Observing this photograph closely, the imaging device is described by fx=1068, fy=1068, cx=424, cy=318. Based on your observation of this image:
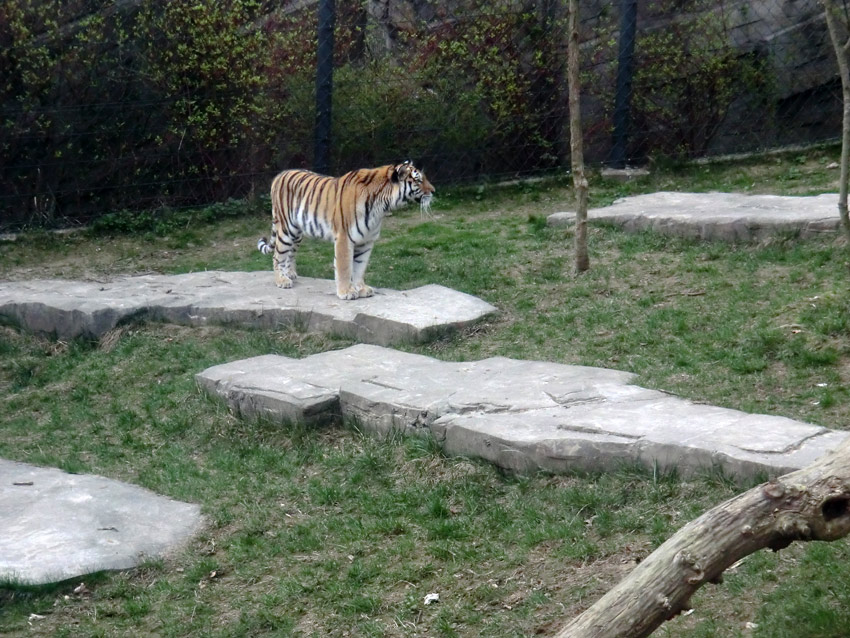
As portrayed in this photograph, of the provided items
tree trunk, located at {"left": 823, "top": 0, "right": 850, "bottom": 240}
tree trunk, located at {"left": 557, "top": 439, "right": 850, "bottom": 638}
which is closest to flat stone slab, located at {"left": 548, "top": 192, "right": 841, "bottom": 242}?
tree trunk, located at {"left": 823, "top": 0, "right": 850, "bottom": 240}

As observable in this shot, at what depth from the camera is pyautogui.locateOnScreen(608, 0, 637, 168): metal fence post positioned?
10867mm

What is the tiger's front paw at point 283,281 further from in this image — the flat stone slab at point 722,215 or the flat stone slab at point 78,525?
the flat stone slab at point 78,525

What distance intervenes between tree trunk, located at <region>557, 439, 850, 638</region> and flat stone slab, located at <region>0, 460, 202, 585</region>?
229 centimetres

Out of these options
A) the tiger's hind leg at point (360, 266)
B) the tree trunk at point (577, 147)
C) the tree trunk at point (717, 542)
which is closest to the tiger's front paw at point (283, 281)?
the tiger's hind leg at point (360, 266)

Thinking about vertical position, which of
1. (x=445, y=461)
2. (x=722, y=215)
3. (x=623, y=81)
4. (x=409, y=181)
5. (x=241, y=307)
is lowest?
(x=445, y=461)

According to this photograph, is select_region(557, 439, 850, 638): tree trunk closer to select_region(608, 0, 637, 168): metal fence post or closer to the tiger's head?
the tiger's head

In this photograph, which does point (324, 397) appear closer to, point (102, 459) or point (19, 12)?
point (102, 459)

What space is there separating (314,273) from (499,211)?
2.48 metres

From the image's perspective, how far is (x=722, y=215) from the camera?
8023 millimetres

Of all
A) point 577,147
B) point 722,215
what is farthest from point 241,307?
point 722,215

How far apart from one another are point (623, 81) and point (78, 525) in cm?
796

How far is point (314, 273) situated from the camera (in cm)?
868

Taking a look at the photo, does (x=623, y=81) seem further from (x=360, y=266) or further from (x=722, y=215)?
(x=360, y=266)

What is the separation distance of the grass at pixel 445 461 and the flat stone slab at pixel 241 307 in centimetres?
13
